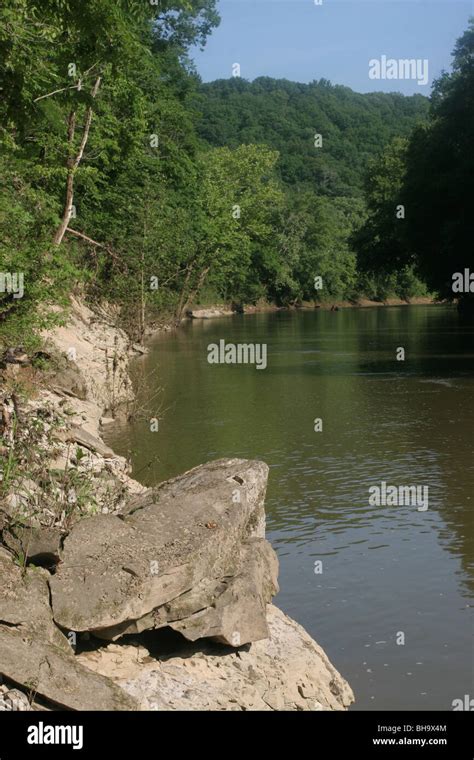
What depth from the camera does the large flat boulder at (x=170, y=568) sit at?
21.3 feet

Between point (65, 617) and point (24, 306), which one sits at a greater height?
point (24, 306)

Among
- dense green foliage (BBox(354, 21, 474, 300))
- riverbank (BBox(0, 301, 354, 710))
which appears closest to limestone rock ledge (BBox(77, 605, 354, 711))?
riverbank (BBox(0, 301, 354, 710))

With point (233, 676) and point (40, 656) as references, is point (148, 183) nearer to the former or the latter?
point (233, 676)

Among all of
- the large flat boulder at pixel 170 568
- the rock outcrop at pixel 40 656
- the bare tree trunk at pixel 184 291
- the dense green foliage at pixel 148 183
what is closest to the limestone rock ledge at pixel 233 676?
the large flat boulder at pixel 170 568

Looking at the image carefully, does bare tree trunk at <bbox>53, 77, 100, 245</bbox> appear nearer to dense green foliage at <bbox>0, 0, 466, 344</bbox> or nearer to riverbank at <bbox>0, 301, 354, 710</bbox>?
dense green foliage at <bbox>0, 0, 466, 344</bbox>

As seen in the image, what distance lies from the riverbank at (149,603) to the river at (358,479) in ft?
2.79

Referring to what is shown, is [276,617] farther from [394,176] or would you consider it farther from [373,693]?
[394,176]

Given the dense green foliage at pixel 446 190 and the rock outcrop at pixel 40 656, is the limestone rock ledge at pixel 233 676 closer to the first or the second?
the rock outcrop at pixel 40 656

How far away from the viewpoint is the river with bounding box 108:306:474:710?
8203 millimetres

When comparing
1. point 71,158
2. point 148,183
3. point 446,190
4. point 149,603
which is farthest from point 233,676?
point 446,190

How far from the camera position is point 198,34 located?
164 feet

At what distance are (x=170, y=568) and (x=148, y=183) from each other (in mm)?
36787

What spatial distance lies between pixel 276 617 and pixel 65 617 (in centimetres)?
212
